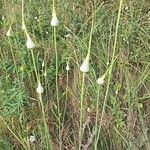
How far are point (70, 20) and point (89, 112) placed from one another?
0.66 meters

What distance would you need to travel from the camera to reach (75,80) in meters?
1.70

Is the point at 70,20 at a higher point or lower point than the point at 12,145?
higher

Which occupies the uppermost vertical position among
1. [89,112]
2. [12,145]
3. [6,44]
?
[6,44]

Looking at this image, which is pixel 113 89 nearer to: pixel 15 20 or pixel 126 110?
pixel 126 110

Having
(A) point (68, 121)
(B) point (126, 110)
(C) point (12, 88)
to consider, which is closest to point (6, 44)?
(C) point (12, 88)

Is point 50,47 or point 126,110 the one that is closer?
point 126,110

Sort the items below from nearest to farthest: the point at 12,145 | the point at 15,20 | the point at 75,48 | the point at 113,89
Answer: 1. the point at 12,145
2. the point at 113,89
3. the point at 75,48
4. the point at 15,20

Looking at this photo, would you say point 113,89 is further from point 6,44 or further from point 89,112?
point 6,44

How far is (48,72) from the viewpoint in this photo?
5.92 ft

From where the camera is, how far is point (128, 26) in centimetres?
196

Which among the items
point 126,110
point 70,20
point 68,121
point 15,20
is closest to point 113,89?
point 126,110

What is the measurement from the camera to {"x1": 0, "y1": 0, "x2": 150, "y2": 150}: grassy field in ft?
5.06

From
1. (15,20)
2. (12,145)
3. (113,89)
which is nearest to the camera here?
(12,145)

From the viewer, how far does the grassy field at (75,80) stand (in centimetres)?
154
